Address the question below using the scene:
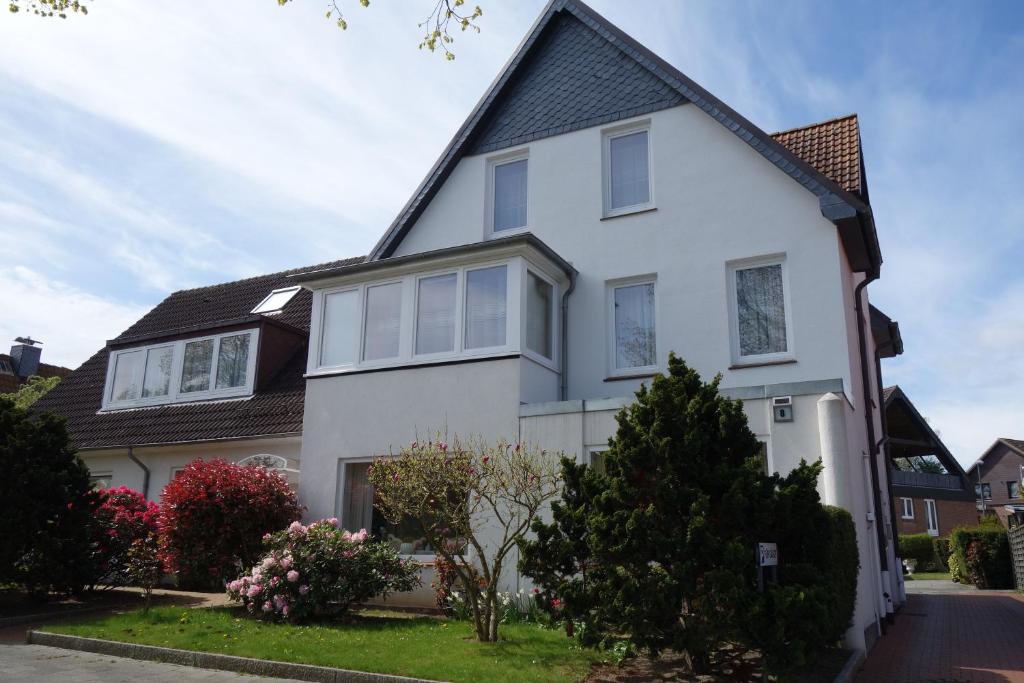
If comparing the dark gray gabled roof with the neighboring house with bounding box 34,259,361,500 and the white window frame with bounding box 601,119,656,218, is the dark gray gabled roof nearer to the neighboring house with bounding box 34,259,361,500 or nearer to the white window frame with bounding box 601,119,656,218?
the white window frame with bounding box 601,119,656,218

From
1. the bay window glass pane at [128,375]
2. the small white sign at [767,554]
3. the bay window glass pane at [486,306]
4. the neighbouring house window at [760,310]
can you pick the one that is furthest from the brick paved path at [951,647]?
the bay window glass pane at [128,375]

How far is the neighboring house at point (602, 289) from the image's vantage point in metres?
12.2

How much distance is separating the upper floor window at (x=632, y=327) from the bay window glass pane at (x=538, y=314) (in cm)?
108

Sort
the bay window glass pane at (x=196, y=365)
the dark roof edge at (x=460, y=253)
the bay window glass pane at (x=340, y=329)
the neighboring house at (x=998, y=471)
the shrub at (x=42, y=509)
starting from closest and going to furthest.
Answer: the shrub at (x=42, y=509)
the dark roof edge at (x=460, y=253)
the bay window glass pane at (x=340, y=329)
the bay window glass pane at (x=196, y=365)
the neighboring house at (x=998, y=471)

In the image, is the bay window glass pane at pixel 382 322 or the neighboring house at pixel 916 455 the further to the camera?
the neighboring house at pixel 916 455

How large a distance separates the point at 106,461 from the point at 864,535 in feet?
51.0

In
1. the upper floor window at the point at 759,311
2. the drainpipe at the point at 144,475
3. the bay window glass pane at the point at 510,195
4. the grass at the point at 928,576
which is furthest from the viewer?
the grass at the point at 928,576

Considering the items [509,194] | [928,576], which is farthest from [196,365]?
[928,576]

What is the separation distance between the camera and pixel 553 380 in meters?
13.6

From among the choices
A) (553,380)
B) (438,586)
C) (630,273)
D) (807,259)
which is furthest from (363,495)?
(807,259)

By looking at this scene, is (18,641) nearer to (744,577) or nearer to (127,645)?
(127,645)

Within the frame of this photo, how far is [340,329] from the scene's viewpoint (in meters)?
14.4

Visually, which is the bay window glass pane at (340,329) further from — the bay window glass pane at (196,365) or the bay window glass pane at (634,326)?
the bay window glass pane at (196,365)

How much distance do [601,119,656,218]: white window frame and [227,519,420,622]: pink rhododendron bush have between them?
Result: 7084 millimetres
